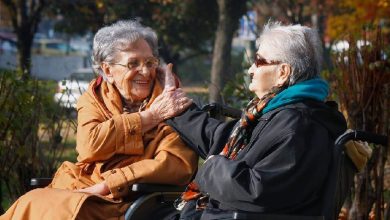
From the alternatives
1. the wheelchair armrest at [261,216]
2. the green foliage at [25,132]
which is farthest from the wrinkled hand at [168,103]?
the green foliage at [25,132]

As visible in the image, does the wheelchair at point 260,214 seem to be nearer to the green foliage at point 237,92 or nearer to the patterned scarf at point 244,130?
the patterned scarf at point 244,130

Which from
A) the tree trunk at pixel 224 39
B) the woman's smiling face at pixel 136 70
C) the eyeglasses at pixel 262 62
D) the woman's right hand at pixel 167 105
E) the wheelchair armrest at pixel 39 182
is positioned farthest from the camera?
the tree trunk at pixel 224 39

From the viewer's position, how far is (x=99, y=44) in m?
4.55

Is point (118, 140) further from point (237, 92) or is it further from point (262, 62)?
point (237, 92)

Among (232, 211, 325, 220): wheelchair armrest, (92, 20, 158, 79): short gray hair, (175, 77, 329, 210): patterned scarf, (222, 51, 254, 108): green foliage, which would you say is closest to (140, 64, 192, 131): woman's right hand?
(92, 20, 158, 79): short gray hair

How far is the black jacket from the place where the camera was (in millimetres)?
3480

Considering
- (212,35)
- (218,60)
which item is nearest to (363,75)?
(218,60)

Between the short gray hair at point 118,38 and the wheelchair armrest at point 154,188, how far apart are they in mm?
758

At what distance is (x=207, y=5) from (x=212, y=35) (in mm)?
1688

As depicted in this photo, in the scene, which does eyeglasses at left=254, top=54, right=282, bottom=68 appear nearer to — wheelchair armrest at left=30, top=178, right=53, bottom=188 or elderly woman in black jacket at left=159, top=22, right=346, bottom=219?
elderly woman in black jacket at left=159, top=22, right=346, bottom=219

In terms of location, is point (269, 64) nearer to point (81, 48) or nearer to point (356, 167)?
point (356, 167)

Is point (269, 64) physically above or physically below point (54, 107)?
above

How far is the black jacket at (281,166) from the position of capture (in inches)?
137

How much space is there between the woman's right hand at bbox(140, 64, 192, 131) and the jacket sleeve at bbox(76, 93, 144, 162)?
0.24 ft
